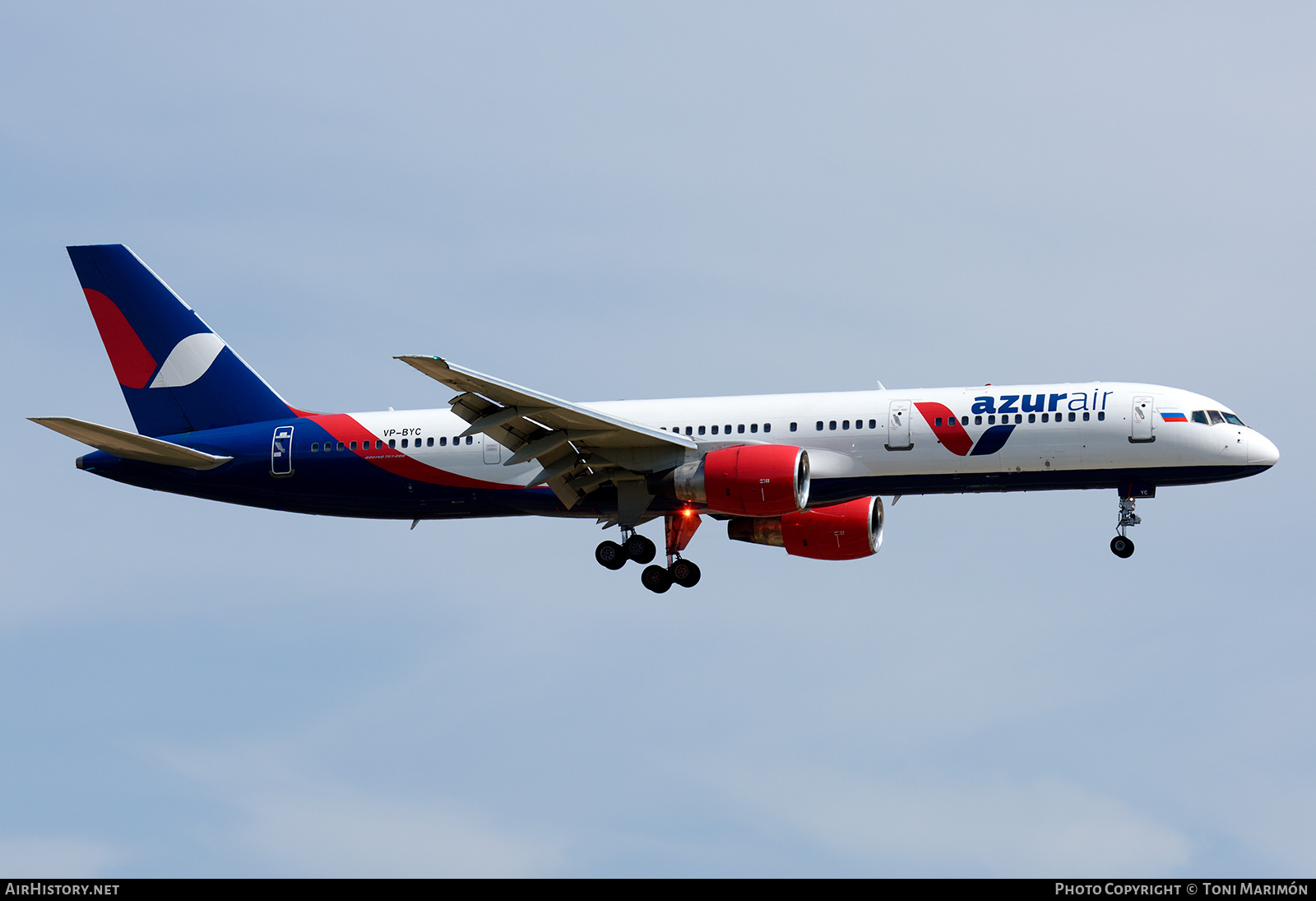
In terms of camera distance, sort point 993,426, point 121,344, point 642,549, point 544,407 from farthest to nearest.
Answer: point 121,344, point 642,549, point 993,426, point 544,407

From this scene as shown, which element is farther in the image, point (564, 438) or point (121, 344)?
point (121, 344)

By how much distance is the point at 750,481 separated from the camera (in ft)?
135

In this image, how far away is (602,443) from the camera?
139 ft

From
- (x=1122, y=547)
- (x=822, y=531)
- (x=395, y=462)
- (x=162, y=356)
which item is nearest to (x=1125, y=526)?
(x=1122, y=547)

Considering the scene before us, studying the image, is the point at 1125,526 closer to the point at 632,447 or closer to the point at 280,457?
the point at 632,447

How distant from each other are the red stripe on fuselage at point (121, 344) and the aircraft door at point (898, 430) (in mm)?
22445

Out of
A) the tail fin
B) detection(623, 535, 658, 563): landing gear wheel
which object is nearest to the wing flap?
detection(623, 535, 658, 563): landing gear wheel

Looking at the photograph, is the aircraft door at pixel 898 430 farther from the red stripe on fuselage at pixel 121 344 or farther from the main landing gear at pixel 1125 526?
the red stripe on fuselage at pixel 121 344

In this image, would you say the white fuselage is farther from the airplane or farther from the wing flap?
the wing flap

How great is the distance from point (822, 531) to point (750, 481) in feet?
25.2

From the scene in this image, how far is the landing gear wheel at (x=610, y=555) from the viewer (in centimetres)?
4516

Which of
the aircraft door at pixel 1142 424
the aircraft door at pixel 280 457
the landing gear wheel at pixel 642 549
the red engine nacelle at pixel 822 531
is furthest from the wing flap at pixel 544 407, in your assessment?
the aircraft door at pixel 1142 424
